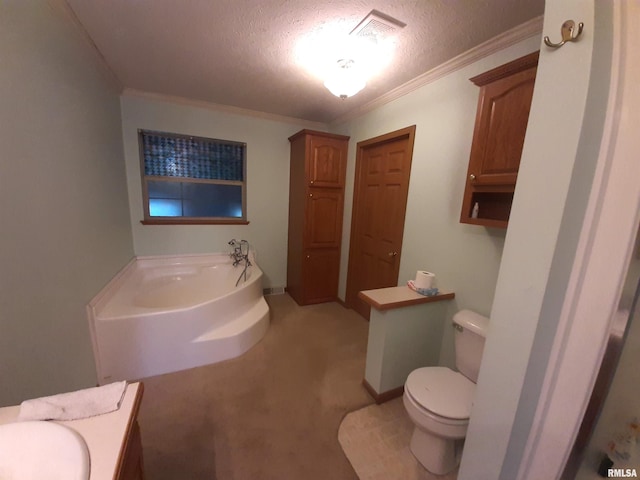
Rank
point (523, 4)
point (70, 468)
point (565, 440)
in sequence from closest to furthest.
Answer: point (70, 468) < point (565, 440) < point (523, 4)

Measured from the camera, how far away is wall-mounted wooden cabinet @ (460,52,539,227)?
118cm

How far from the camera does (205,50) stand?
1.76m

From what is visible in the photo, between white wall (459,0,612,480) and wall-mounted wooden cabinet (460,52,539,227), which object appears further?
wall-mounted wooden cabinet (460,52,539,227)

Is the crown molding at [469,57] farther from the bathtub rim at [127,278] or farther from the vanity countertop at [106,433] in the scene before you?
the vanity countertop at [106,433]

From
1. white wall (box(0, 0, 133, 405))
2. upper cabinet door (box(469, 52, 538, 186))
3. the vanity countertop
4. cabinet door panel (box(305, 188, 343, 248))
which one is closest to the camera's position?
the vanity countertop

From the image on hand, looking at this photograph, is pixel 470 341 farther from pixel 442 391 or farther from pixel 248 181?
pixel 248 181

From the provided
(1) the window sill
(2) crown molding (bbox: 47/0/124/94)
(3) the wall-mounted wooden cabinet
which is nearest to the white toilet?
(3) the wall-mounted wooden cabinet

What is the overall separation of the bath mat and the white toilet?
0.07m

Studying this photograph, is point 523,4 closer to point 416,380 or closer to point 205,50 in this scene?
point 205,50

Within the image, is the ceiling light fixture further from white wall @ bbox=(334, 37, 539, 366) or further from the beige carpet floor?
the beige carpet floor

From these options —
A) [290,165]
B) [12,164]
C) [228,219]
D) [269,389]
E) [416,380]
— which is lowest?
[269,389]

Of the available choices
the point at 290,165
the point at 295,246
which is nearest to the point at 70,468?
the point at 295,246

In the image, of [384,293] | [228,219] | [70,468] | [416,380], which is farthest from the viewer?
[228,219]

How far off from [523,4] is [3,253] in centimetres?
266
